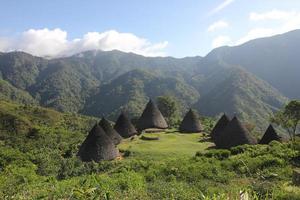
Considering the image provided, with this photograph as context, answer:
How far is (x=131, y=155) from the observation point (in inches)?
1145

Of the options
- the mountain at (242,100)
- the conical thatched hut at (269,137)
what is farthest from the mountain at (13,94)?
the conical thatched hut at (269,137)

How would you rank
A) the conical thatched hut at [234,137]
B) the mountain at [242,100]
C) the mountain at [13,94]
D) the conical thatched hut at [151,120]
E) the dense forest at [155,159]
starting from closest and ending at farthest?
the dense forest at [155,159] < the conical thatched hut at [234,137] < the conical thatched hut at [151,120] < the mountain at [242,100] < the mountain at [13,94]

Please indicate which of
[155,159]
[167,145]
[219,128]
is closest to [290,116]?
[219,128]

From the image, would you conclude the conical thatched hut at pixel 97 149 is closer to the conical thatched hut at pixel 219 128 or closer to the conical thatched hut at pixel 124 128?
the conical thatched hut at pixel 124 128

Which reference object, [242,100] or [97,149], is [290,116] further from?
[242,100]

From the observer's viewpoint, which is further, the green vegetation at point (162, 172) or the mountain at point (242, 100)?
the mountain at point (242, 100)

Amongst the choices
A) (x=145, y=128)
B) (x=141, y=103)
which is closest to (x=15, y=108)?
(x=145, y=128)

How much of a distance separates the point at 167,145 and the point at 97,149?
637cm

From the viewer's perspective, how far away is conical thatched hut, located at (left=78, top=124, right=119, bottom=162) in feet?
92.1

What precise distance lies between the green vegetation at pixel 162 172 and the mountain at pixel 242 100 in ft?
303

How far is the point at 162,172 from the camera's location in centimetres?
1767

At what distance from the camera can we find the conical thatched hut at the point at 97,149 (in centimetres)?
2806

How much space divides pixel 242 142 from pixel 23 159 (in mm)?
18497

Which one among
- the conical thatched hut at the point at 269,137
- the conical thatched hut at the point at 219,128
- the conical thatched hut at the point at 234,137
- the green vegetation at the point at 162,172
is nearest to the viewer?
the green vegetation at the point at 162,172
